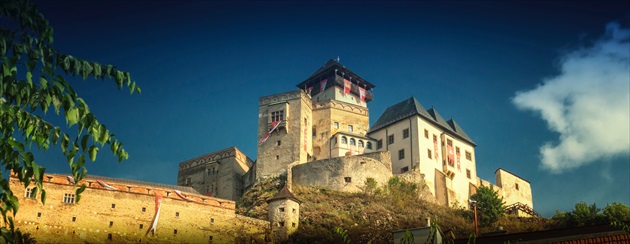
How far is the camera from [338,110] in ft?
232

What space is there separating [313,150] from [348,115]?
658cm

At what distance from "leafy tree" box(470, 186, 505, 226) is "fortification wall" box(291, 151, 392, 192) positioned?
8860mm

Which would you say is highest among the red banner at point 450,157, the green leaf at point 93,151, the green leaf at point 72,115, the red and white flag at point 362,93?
the red and white flag at point 362,93

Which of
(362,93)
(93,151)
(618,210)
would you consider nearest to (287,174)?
(362,93)

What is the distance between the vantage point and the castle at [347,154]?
59531mm

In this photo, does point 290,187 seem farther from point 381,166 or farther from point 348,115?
point 348,115

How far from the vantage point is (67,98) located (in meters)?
9.59

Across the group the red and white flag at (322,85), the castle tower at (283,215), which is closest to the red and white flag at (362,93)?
the red and white flag at (322,85)

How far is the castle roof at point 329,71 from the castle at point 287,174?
14cm

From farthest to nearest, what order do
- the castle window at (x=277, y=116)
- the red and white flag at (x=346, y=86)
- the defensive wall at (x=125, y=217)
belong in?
the red and white flag at (x=346, y=86) < the castle window at (x=277, y=116) < the defensive wall at (x=125, y=217)

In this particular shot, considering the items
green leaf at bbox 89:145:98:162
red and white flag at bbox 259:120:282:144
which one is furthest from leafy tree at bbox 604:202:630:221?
green leaf at bbox 89:145:98:162

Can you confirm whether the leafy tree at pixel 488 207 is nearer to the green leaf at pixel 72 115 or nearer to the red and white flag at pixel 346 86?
the red and white flag at pixel 346 86

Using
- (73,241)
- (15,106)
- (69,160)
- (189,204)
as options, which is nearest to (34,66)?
(15,106)

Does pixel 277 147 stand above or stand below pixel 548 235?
above
